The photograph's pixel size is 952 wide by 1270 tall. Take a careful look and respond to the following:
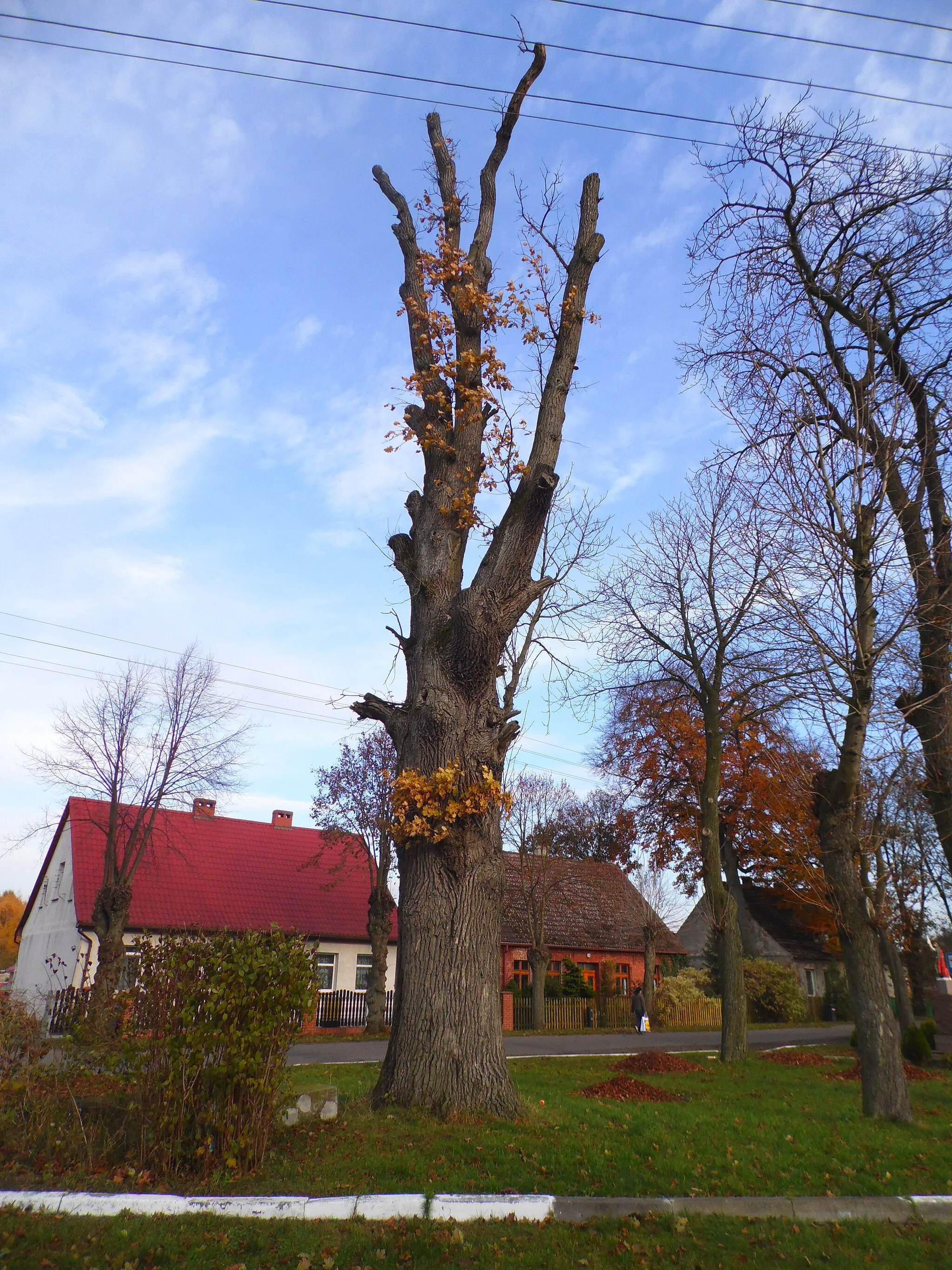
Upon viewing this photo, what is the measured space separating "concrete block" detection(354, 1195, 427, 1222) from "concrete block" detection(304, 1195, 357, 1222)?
4 centimetres

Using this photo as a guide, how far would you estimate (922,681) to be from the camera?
10.6 m

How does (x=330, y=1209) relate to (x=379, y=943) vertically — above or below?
below

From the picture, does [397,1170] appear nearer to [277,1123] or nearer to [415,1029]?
[277,1123]

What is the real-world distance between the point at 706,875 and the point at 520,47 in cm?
1414

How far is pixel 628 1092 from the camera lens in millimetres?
10055

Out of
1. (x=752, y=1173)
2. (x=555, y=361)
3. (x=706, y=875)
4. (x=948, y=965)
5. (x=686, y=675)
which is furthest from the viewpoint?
(x=948, y=965)

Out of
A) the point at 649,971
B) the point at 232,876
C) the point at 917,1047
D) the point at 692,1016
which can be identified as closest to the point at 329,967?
the point at 232,876

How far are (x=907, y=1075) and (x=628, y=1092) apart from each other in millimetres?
7368

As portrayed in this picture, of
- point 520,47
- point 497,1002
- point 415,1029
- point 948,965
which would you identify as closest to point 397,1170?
point 415,1029

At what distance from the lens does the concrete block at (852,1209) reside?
222 inches

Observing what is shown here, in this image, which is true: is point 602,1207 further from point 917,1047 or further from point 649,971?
point 649,971

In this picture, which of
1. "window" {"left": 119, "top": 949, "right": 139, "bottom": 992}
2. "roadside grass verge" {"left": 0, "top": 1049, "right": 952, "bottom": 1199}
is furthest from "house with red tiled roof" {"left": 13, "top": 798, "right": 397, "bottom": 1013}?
"window" {"left": 119, "top": 949, "right": 139, "bottom": 992}

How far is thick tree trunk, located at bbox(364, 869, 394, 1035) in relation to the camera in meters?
25.2

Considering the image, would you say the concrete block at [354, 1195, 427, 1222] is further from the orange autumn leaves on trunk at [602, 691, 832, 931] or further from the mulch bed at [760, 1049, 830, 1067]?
the orange autumn leaves on trunk at [602, 691, 832, 931]
